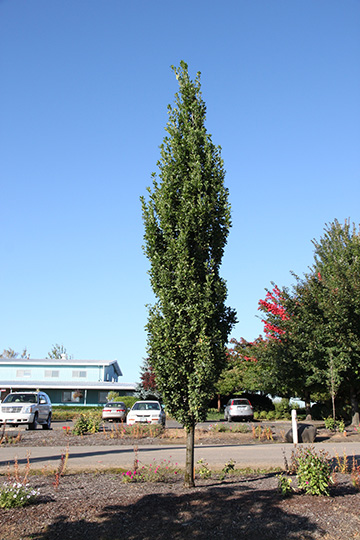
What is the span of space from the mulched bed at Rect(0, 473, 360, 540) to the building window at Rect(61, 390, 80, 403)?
39.1m

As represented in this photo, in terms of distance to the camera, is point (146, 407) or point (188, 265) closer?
point (188, 265)

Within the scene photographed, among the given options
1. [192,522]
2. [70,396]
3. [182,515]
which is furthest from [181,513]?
[70,396]

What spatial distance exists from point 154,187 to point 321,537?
233 inches

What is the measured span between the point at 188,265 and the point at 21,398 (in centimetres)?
1739

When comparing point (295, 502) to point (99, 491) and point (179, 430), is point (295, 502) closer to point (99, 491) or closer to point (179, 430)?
point (99, 491)

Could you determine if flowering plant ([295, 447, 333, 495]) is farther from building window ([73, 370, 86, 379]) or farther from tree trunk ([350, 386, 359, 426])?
building window ([73, 370, 86, 379])

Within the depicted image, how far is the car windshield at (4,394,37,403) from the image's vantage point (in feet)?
73.1

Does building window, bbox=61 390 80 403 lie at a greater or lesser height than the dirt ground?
greater

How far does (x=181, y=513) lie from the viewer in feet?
19.2

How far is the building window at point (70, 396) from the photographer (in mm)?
44781

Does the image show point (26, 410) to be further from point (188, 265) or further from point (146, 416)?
point (188, 265)

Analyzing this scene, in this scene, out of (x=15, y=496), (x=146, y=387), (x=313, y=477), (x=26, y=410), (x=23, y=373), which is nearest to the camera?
(x=15, y=496)

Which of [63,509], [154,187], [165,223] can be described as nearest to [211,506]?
[63,509]

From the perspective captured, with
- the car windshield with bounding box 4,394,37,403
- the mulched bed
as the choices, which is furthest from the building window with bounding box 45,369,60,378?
the mulched bed
